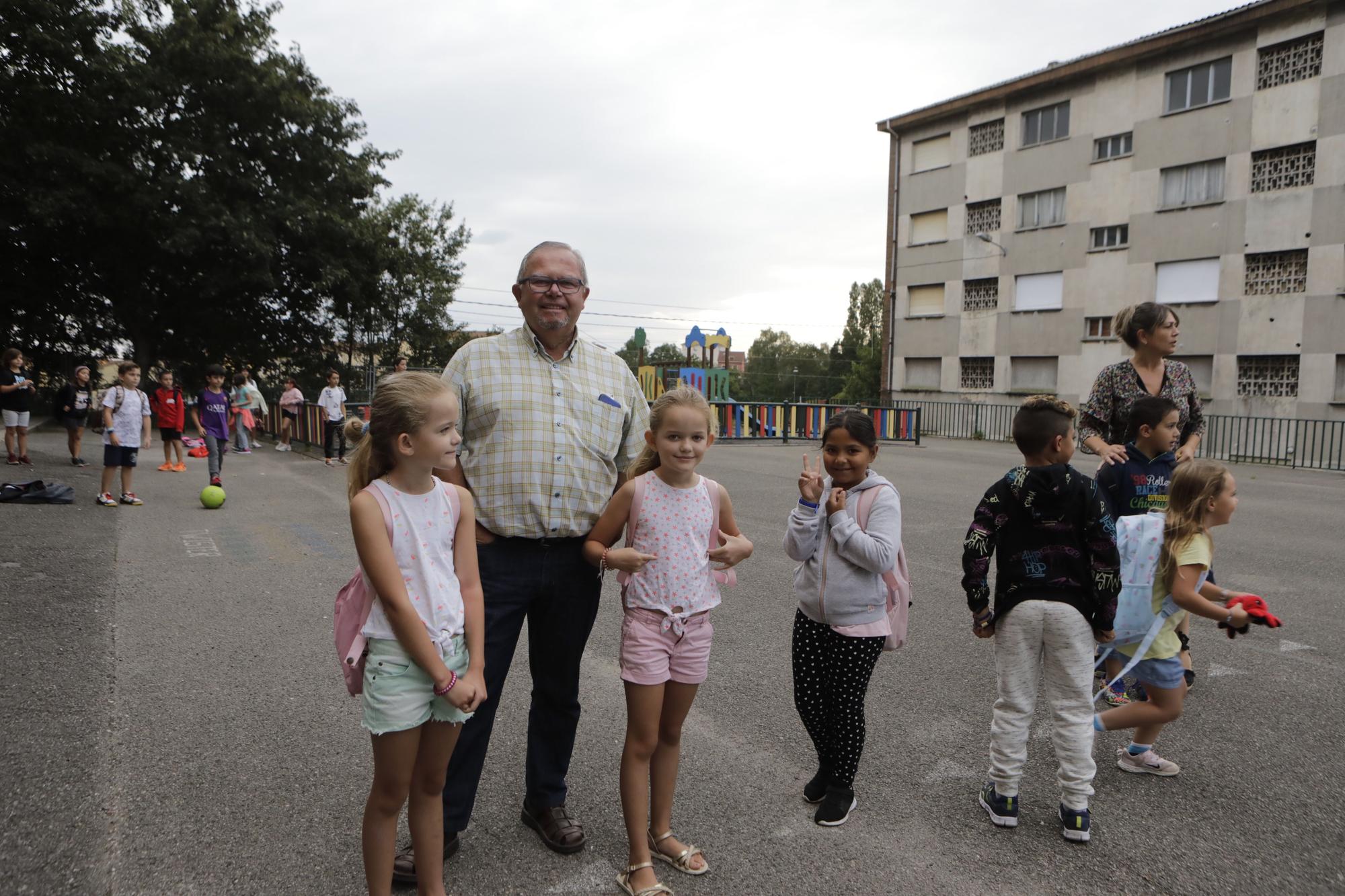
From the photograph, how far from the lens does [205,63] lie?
25.5 m

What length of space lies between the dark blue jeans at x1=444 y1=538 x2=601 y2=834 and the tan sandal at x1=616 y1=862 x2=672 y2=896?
0.40 meters

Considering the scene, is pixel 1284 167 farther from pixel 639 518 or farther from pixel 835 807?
pixel 639 518

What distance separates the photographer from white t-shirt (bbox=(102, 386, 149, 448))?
34.5ft

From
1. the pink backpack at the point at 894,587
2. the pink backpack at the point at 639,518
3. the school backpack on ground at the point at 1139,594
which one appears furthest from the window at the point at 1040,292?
the pink backpack at the point at 639,518

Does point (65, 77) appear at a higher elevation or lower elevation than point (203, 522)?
higher

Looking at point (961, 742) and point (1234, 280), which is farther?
point (1234, 280)

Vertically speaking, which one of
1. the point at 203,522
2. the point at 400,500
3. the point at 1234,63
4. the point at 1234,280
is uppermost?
the point at 1234,63

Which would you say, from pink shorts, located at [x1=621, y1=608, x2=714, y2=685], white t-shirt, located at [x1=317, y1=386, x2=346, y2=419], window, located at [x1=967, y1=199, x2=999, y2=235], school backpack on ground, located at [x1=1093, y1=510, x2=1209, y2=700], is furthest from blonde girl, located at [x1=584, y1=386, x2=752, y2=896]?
window, located at [x1=967, y1=199, x2=999, y2=235]

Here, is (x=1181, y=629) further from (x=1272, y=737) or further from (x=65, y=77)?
(x=65, y=77)

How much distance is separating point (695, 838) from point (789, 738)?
0.97 m

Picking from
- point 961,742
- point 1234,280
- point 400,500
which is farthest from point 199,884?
point 1234,280

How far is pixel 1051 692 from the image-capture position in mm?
3197

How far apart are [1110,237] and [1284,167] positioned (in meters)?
5.49

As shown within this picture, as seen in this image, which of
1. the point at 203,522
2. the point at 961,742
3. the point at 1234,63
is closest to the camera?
the point at 961,742
